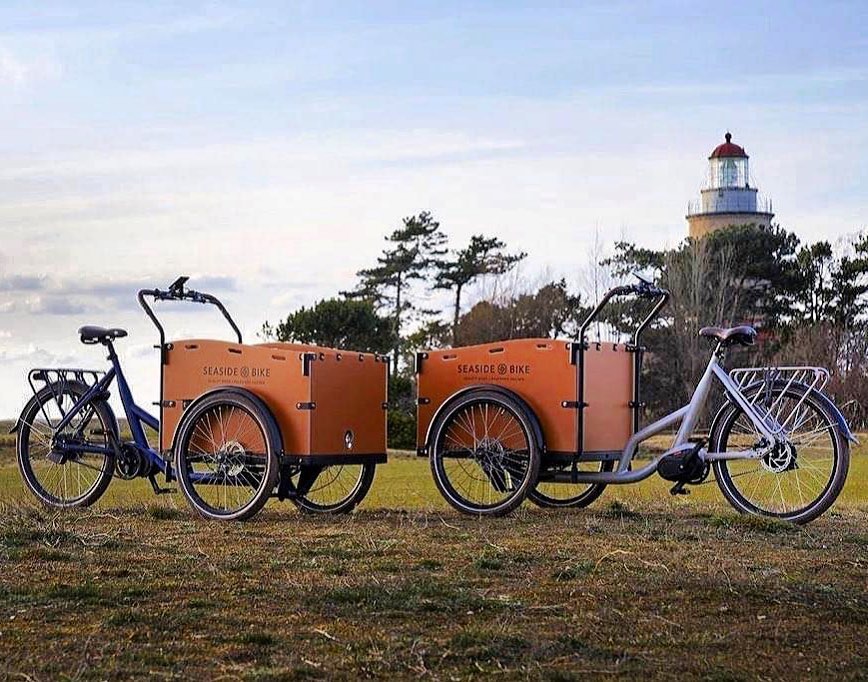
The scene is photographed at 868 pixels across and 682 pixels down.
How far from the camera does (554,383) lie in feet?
30.8

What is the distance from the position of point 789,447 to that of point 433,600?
3.72 m

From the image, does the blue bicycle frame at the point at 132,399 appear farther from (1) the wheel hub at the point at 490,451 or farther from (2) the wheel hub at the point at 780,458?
(2) the wheel hub at the point at 780,458

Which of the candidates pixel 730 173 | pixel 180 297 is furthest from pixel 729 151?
pixel 180 297

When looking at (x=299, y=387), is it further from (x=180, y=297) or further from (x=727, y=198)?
(x=727, y=198)

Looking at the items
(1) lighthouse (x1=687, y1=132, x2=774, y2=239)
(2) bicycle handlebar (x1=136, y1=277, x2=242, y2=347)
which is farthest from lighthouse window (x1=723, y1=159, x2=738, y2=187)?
(2) bicycle handlebar (x1=136, y1=277, x2=242, y2=347)

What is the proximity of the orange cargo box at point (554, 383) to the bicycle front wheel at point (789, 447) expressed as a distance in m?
0.74

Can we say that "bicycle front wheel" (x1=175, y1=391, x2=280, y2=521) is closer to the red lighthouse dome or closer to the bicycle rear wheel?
the bicycle rear wheel

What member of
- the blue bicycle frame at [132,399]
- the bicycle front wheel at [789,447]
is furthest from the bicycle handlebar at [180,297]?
the bicycle front wheel at [789,447]

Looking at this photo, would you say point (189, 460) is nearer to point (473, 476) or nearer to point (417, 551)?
point (473, 476)

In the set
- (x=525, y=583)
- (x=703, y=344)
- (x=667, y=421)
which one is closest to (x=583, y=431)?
(x=667, y=421)

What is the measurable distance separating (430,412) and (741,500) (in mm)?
2060

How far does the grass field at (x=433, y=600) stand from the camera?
4965 millimetres

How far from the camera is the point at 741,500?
9.46 meters

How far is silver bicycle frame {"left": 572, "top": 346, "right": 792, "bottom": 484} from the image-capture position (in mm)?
9062
